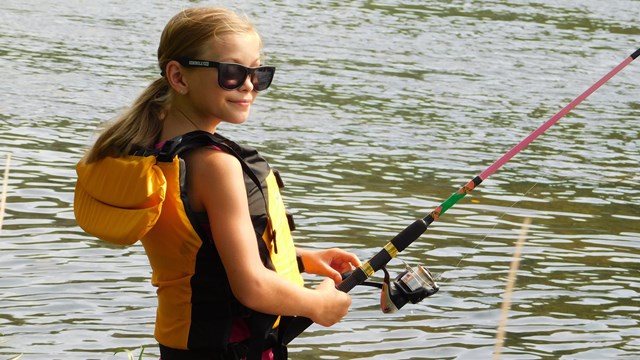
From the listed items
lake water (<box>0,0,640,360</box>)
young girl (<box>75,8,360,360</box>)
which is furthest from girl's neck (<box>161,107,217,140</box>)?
lake water (<box>0,0,640,360</box>)

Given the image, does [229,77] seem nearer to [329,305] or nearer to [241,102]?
[241,102]

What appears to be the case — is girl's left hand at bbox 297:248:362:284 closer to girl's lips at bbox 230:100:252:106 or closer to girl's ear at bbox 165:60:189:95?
girl's lips at bbox 230:100:252:106

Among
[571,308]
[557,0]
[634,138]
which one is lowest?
[557,0]

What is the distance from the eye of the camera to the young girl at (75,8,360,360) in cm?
325

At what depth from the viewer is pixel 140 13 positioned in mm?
16516

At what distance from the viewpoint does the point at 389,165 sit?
32.9 ft

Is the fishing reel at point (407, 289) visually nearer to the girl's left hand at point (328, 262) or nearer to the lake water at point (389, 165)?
the girl's left hand at point (328, 262)

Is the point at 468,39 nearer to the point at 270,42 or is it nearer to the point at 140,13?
the point at 270,42

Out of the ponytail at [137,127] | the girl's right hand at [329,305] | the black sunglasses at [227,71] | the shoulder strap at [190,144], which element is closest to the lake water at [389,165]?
the ponytail at [137,127]

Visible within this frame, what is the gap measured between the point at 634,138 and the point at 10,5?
316 inches

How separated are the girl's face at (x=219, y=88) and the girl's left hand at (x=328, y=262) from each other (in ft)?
1.74

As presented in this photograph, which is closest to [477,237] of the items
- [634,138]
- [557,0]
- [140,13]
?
[634,138]

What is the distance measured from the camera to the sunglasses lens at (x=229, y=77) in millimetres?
3434

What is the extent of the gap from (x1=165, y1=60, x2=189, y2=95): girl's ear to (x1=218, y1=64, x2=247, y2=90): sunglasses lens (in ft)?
0.31
